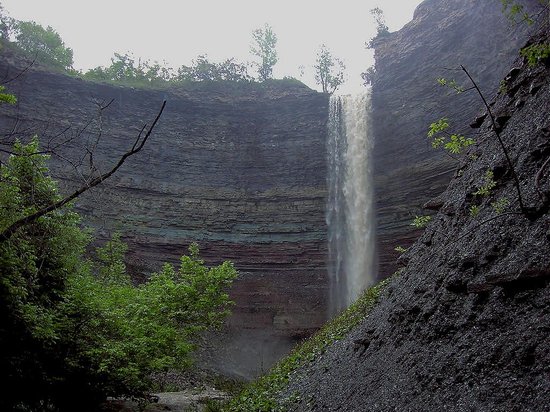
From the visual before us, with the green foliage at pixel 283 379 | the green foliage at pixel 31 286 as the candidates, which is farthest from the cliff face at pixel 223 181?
the green foliage at pixel 31 286

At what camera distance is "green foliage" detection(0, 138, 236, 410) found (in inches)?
263

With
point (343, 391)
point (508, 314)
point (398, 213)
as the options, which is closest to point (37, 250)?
point (343, 391)

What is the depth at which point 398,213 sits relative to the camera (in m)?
24.4

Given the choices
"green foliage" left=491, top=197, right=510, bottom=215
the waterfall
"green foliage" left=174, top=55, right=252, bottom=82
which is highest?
"green foliage" left=174, top=55, right=252, bottom=82

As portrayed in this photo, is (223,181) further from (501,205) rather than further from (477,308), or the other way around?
(477,308)

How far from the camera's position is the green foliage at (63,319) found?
668cm

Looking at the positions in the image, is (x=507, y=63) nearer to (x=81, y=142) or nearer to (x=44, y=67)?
(x=81, y=142)

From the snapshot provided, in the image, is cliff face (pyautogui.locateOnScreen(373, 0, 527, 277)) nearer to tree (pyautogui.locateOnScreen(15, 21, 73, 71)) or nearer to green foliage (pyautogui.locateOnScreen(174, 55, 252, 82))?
green foliage (pyautogui.locateOnScreen(174, 55, 252, 82))

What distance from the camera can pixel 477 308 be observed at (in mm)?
4906

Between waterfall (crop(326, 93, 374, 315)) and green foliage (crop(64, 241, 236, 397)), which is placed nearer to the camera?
green foliage (crop(64, 241, 236, 397))

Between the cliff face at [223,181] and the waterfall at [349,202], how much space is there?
2.34ft

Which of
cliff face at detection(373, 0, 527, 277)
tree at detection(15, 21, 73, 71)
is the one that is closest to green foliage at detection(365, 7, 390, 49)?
cliff face at detection(373, 0, 527, 277)

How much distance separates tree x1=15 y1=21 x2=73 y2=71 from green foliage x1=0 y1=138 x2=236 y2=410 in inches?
1103

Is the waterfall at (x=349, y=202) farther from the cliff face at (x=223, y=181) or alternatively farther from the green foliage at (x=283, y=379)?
the green foliage at (x=283, y=379)
